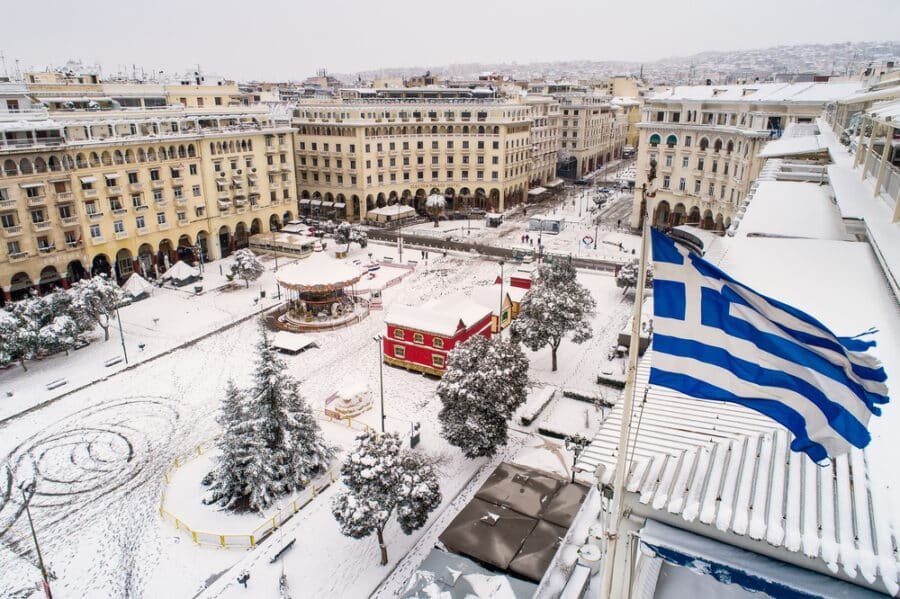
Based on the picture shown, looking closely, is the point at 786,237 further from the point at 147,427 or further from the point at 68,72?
the point at 68,72

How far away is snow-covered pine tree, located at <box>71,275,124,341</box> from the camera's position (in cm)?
3806

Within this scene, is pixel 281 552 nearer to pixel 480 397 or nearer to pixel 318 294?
pixel 480 397

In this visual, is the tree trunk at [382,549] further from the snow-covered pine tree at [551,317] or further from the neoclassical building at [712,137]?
the neoclassical building at [712,137]

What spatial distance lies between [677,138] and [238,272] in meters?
44.7

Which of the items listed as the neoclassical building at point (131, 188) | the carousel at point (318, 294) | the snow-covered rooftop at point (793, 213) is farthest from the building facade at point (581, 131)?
the snow-covered rooftop at point (793, 213)

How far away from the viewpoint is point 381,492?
21219mm

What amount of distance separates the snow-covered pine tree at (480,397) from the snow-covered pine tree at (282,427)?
6.25 meters

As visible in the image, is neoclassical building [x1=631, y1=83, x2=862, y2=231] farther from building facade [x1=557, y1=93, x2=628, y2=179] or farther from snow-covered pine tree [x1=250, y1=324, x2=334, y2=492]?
building facade [x1=557, y1=93, x2=628, y2=179]

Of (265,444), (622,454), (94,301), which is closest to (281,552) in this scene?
(265,444)

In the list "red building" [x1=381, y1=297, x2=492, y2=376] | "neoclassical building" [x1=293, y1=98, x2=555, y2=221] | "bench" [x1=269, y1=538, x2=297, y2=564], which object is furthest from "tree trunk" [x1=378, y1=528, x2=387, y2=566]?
"neoclassical building" [x1=293, y1=98, x2=555, y2=221]

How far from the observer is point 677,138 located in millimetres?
59344

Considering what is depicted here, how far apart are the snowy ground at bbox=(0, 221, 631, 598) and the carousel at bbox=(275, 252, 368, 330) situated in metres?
1.93

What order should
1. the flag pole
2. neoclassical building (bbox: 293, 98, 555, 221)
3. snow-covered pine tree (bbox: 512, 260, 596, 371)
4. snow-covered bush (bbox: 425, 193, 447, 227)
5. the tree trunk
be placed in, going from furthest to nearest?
1. snow-covered bush (bbox: 425, 193, 447, 227)
2. neoclassical building (bbox: 293, 98, 555, 221)
3. snow-covered pine tree (bbox: 512, 260, 596, 371)
4. the tree trunk
5. the flag pole

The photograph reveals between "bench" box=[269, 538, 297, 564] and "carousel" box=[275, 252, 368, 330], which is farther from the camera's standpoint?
"carousel" box=[275, 252, 368, 330]
